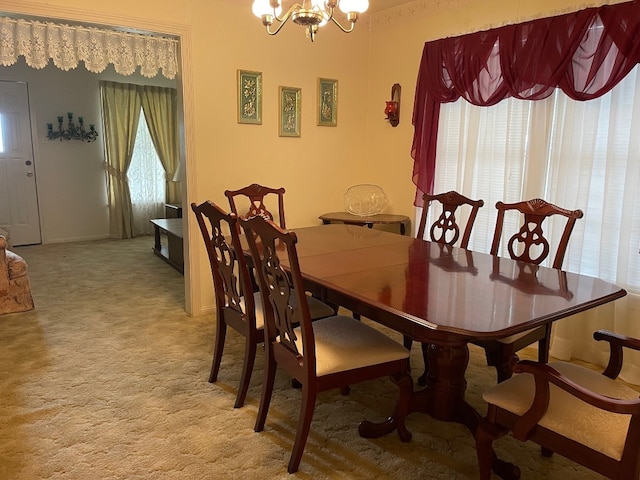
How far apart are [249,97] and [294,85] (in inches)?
16.9

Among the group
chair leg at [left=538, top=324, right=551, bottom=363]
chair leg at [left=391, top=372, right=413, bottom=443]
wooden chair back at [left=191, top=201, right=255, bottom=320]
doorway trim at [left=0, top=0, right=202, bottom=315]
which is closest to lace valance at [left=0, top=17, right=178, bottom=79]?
doorway trim at [left=0, top=0, right=202, bottom=315]

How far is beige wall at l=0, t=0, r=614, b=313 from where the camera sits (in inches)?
127

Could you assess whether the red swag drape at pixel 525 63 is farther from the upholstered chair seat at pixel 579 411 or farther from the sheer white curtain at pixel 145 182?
the sheer white curtain at pixel 145 182

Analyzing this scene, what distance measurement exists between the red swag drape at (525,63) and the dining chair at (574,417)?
1.64 metres

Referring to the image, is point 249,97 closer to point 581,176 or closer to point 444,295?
point 581,176

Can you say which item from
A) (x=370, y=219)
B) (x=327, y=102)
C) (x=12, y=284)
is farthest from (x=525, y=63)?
(x=12, y=284)

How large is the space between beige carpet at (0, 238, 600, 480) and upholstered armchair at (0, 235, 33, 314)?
12 centimetres

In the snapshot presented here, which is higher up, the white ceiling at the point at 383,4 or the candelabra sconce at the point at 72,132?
the white ceiling at the point at 383,4

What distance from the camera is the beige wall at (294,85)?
10.6 ft

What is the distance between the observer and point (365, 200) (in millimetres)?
4184

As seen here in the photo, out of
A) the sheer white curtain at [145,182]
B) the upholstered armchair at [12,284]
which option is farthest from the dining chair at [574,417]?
the sheer white curtain at [145,182]

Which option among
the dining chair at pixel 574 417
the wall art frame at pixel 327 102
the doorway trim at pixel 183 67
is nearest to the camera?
the dining chair at pixel 574 417

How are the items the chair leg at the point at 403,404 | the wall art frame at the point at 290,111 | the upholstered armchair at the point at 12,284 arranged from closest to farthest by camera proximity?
the chair leg at the point at 403,404 < the upholstered armchair at the point at 12,284 < the wall art frame at the point at 290,111

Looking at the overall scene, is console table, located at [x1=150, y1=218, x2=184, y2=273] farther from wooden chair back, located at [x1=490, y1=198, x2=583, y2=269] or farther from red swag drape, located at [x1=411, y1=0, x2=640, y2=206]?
wooden chair back, located at [x1=490, y1=198, x2=583, y2=269]
